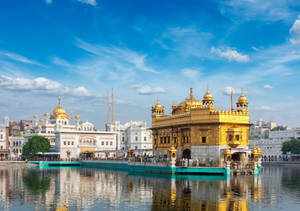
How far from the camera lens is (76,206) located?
23922mm

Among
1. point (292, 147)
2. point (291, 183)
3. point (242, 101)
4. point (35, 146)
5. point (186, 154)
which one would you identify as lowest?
point (291, 183)

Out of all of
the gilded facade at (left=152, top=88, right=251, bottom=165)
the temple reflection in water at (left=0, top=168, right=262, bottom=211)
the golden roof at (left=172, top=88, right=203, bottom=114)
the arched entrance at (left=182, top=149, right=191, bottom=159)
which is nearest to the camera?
the temple reflection in water at (left=0, top=168, right=262, bottom=211)

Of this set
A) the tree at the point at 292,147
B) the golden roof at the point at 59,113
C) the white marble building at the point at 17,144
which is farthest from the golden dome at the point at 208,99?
the white marble building at the point at 17,144

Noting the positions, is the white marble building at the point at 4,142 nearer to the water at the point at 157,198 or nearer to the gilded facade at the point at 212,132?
the gilded facade at the point at 212,132

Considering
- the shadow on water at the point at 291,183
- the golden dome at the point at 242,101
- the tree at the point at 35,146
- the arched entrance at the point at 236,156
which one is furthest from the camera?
the tree at the point at 35,146

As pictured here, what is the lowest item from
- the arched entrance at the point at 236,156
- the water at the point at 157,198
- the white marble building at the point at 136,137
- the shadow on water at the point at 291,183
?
the shadow on water at the point at 291,183

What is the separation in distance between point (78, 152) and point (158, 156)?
41.1 metres

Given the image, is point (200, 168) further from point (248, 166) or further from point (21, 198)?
point (21, 198)

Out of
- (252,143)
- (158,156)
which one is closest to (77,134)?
(158,156)

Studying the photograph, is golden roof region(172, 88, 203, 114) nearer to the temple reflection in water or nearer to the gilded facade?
the gilded facade

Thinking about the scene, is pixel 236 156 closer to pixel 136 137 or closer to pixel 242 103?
pixel 242 103

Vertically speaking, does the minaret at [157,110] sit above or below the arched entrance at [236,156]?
above

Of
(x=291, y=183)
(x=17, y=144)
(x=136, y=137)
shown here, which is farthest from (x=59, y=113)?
(x=291, y=183)

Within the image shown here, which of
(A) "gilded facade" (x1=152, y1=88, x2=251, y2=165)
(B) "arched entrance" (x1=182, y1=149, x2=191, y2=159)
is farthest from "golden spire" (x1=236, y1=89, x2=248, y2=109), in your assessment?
A: (B) "arched entrance" (x1=182, y1=149, x2=191, y2=159)
